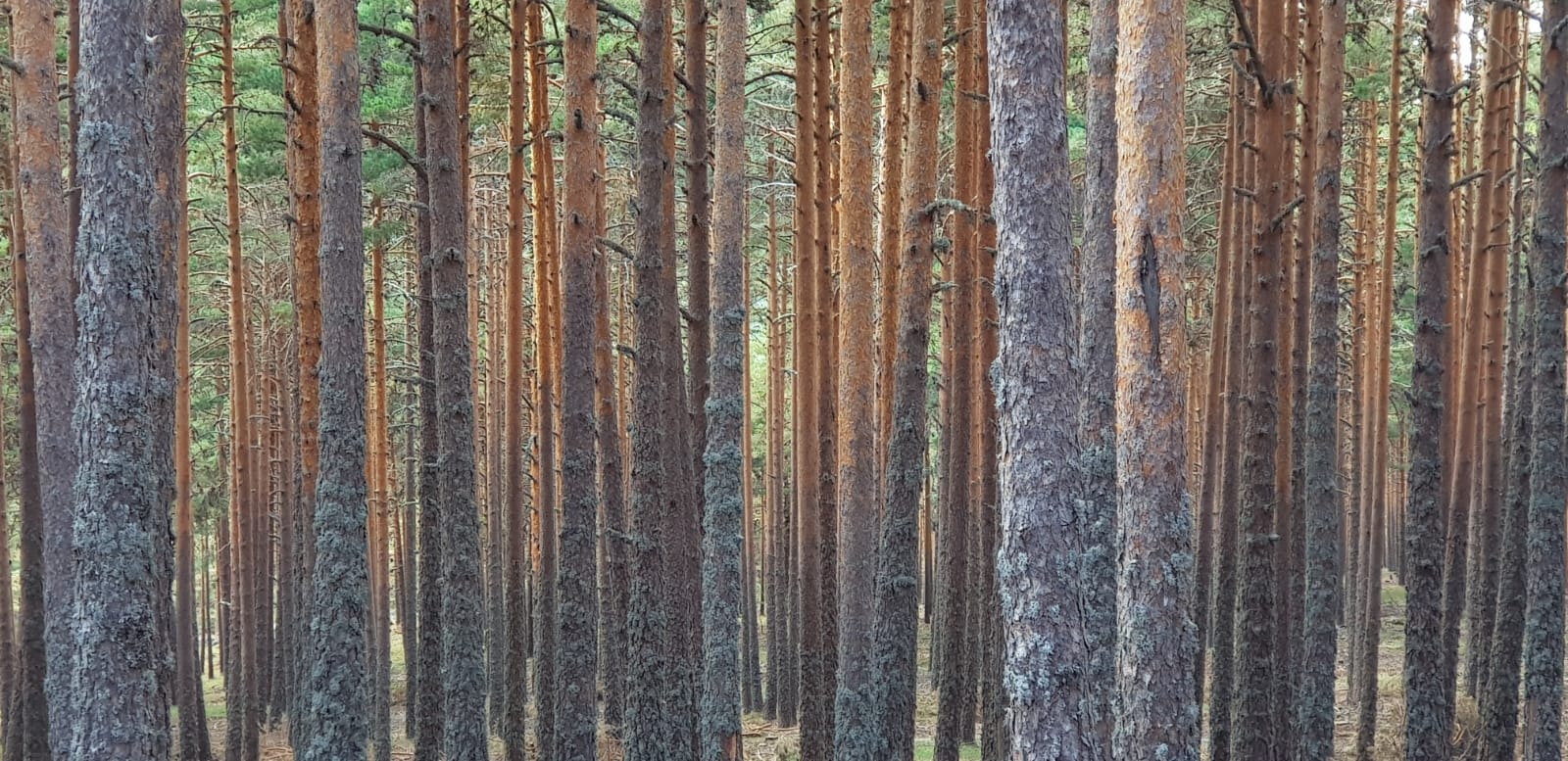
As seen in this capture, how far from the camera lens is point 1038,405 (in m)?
5.73

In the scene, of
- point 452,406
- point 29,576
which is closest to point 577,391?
point 452,406

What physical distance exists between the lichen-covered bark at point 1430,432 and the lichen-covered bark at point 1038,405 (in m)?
6.09

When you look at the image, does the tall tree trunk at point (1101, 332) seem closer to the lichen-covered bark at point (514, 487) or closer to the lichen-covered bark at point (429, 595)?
the lichen-covered bark at point (429, 595)

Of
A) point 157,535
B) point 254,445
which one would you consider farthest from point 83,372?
point 254,445

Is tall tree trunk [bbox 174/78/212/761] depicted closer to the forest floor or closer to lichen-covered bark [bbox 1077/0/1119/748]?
the forest floor

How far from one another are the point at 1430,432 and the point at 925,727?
34.0 ft

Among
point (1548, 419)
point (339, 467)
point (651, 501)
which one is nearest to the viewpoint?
point (339, 467)

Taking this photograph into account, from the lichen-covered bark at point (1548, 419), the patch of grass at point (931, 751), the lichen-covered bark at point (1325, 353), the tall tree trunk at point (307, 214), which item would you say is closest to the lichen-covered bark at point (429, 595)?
the tall tree trunk at point (307, 214)

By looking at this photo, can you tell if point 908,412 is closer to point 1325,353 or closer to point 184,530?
point 1325,353

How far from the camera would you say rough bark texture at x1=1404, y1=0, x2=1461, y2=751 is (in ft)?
34.0

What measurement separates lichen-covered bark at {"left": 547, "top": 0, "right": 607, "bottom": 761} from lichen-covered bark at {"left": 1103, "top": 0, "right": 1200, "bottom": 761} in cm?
483

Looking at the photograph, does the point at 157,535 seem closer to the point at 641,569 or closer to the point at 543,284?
the point at 641,569

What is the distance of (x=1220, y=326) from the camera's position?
51.8ft

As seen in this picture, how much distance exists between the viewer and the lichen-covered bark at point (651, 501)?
391 inches
